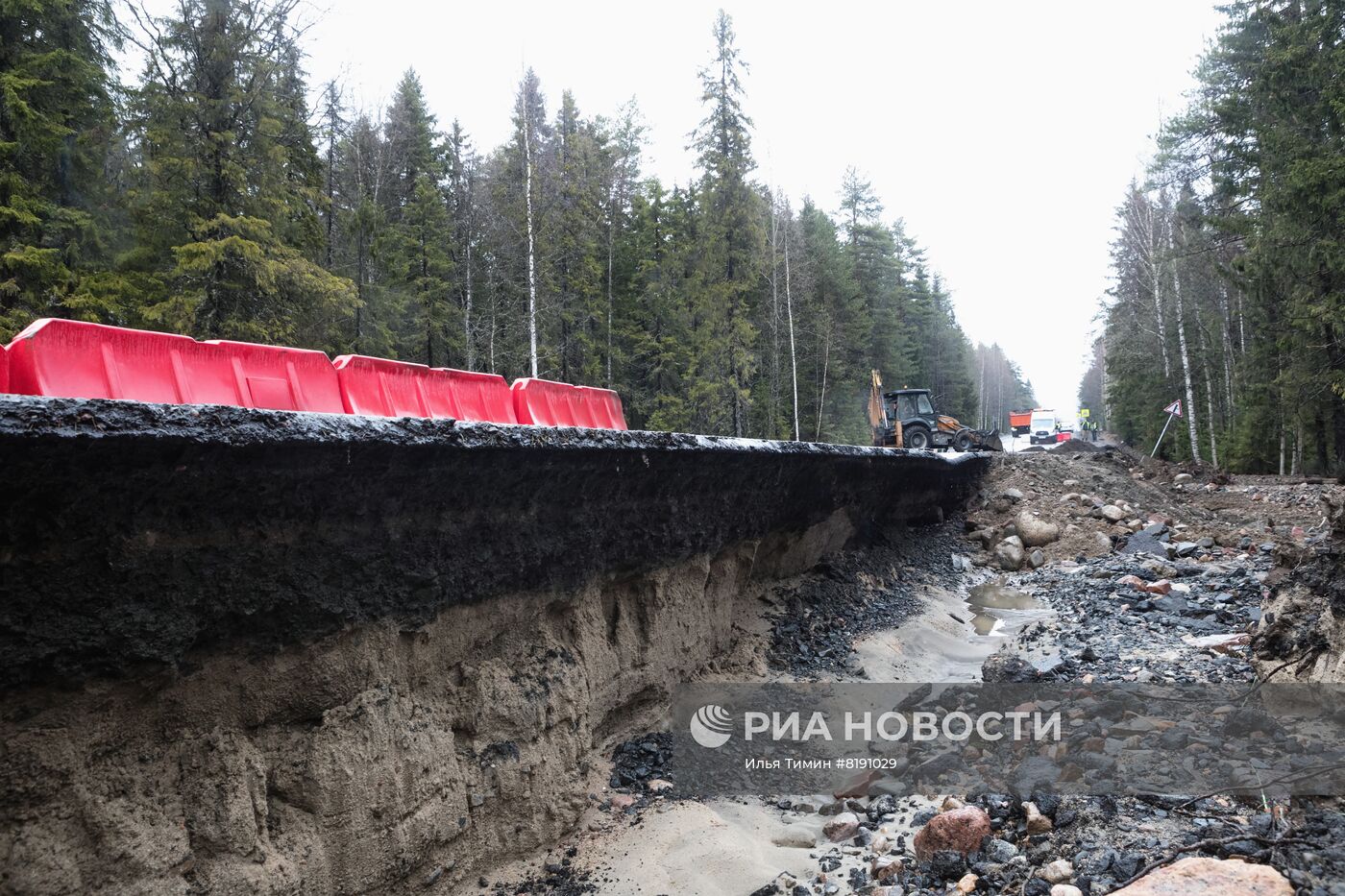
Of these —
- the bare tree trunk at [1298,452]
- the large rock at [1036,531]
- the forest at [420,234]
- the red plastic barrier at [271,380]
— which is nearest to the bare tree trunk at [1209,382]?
the bare tree trunk at [1298,452]

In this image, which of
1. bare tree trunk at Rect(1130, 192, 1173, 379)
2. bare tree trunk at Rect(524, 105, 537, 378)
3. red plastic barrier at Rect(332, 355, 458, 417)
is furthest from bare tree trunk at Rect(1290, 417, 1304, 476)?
red plastic barrier at Rect(332, 355, 458, 417)

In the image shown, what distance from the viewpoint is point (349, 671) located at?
316 centimetres

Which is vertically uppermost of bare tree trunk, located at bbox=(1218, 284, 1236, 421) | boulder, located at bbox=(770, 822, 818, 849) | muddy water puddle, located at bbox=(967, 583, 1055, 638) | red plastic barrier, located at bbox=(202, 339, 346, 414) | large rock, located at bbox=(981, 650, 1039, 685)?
bare tree trunk, located at bbox=(1218, 284, 1236, 421)

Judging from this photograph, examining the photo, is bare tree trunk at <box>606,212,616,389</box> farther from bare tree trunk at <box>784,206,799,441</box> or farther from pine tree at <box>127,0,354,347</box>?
pine tree at <box>127,0,354,347</box>

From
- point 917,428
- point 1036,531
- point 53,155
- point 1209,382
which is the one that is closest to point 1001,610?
point 1036,531

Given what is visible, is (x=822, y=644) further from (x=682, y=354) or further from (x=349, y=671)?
(x=682, y=354)

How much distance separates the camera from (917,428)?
71.2ft

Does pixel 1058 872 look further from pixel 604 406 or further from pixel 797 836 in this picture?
pixel 604 406

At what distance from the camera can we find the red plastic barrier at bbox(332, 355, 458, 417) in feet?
15.4

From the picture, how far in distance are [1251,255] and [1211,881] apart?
16520 mm

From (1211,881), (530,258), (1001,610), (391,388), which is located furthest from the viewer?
(530,258)

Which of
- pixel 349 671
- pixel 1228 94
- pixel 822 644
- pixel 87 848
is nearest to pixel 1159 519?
pixel 822 644

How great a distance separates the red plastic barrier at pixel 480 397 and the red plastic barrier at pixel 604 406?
108 cm

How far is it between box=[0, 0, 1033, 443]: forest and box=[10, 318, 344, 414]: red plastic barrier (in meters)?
8.09
